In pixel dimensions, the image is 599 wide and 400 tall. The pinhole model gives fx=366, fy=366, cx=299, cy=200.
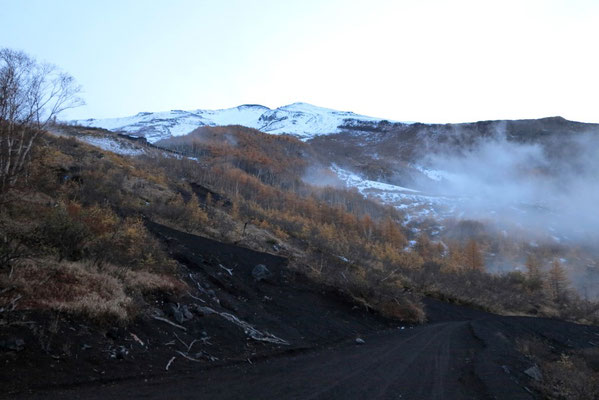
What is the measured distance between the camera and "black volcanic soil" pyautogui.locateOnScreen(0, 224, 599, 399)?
6305 mm

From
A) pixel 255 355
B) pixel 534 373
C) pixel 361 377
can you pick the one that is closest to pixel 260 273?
pixel 255 355

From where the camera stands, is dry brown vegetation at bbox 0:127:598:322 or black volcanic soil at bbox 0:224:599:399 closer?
black volcanic soil at bbox 0:224:599:399

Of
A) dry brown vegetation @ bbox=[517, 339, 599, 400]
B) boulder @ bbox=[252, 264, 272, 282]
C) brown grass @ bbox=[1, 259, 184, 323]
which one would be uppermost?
brown grass @ bbox=[1, 259, 184, 323]

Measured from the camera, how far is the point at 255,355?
9602 mm

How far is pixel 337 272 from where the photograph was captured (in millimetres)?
20641

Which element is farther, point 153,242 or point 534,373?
point 153,242

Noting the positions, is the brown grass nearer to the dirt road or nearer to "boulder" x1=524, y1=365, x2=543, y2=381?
the dirt road

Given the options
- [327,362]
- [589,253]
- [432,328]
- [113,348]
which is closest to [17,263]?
[113,348]

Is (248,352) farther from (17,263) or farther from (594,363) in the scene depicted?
(594,363)

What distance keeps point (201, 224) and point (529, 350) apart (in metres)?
19.3

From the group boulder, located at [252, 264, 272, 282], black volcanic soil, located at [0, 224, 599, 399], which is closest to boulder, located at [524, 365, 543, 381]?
black volcanic soil, located at [0, 224, 599, 399]

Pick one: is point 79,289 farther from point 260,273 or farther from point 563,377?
point 563,377

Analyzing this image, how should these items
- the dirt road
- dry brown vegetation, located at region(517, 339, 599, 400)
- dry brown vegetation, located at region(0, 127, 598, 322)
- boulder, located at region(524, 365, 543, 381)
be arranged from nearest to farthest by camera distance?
the dirt road
dry brown vegetation, located at region(517, 339, 599, 400)
dry brown vegetation, located at region(0, 127, 598, 322)
boulder, located at region(524, 365, 543, 381)

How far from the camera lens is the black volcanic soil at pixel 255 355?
6.30 m
